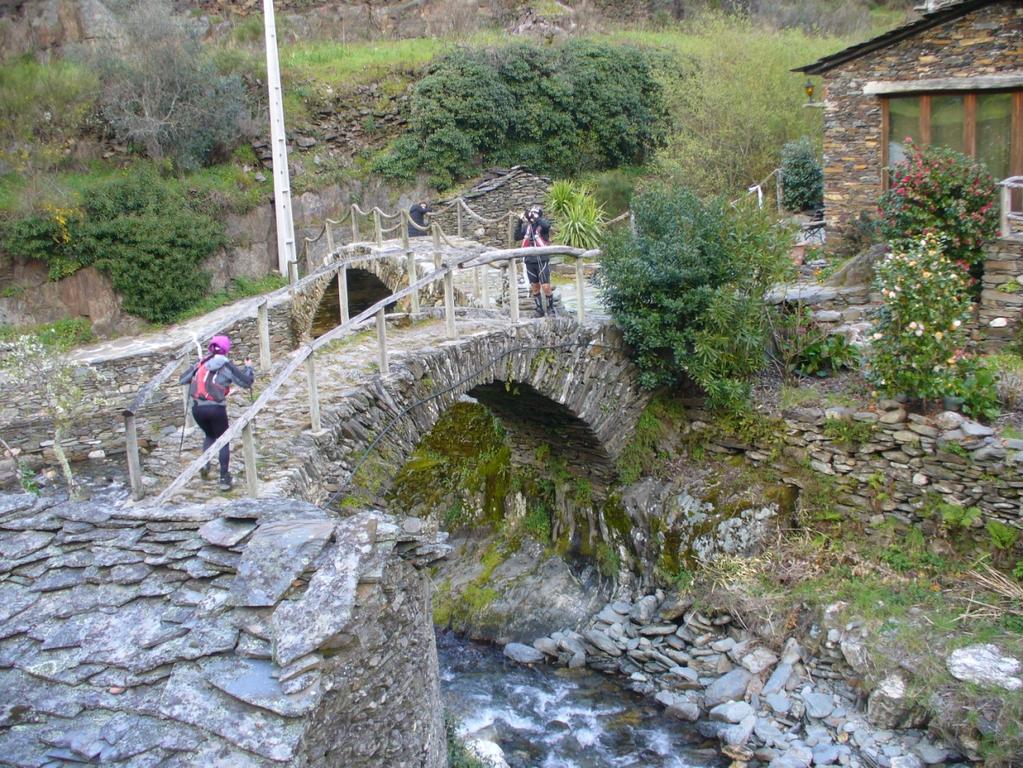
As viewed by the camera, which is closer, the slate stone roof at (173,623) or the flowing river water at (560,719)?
the slate stone roof at (173,623)

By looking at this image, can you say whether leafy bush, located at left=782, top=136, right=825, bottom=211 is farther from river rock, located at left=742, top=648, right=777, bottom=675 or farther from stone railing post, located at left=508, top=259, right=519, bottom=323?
river rock, located at left=742, top=648, right=777, bottom=675

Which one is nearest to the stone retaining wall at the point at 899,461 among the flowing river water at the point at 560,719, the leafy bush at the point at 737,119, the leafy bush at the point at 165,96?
the flowing river water at the point at 560,719

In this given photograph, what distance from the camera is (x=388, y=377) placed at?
914cm

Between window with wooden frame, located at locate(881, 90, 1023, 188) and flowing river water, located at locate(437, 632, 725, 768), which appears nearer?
flowing river water, located at locate(437, 632, 725, 768)

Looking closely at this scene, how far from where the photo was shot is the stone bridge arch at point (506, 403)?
327 inches

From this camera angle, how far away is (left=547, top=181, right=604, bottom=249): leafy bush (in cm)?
1973

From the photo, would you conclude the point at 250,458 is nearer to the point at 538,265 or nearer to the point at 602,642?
the point at 538,265

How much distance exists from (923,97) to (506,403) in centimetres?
852

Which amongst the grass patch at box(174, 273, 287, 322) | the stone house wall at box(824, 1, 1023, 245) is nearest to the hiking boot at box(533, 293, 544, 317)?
the stone house wall at box(824, 1, 1023, 245)

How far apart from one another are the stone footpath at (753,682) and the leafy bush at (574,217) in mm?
9194

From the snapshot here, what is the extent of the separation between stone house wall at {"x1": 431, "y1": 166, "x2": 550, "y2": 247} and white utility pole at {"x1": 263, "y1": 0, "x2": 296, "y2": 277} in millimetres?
3749

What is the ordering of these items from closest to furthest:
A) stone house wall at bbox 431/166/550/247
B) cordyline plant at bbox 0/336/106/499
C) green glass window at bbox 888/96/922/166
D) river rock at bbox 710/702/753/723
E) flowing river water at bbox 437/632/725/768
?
flowing river water at bbox 437/632/725/768 < river rock at bbox 710/702/753/723 < cordyline plant at bbox 0/336/106/499 < green glass window at bbox 888/96/922/166 < stone house wall at bbox 431/166/550/247

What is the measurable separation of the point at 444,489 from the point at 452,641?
2765mm

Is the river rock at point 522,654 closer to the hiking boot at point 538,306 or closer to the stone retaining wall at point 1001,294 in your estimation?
the hiking boot at point 538,306
